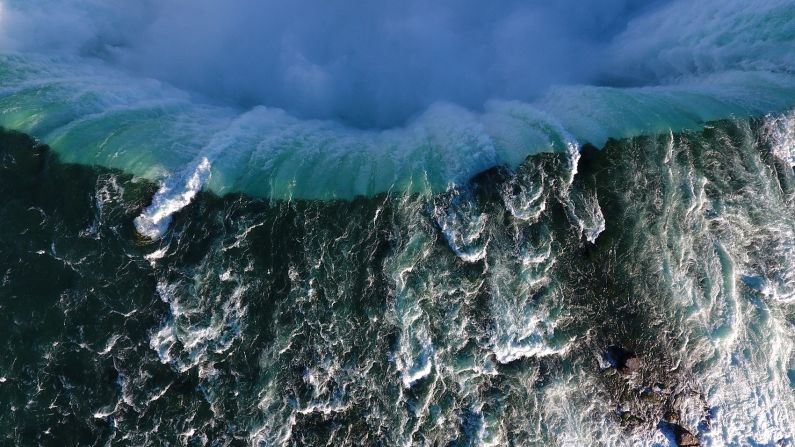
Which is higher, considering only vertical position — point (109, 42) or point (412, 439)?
point (109, 42)

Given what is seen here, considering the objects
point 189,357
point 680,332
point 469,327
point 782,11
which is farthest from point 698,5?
point 189,357

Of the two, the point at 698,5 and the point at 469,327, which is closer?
the point at 469,327

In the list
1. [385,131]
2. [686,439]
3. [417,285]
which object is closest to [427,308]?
[417,285]

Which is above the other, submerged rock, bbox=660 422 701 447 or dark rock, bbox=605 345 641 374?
dark rock, bbox=605 345 641 374

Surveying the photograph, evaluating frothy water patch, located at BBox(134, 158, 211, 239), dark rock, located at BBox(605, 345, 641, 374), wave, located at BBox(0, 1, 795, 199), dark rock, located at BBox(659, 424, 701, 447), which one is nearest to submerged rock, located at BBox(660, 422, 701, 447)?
dark rock, located at BBox(659, 424, 701, 447)

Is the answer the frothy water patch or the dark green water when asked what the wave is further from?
the dark green water

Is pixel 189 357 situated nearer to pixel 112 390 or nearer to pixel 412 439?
pixel 112 390

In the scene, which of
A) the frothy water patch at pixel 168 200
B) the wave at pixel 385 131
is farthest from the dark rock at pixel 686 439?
the frothy water patch at pixel 168 200

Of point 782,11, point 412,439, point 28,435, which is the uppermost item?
point 782,11
